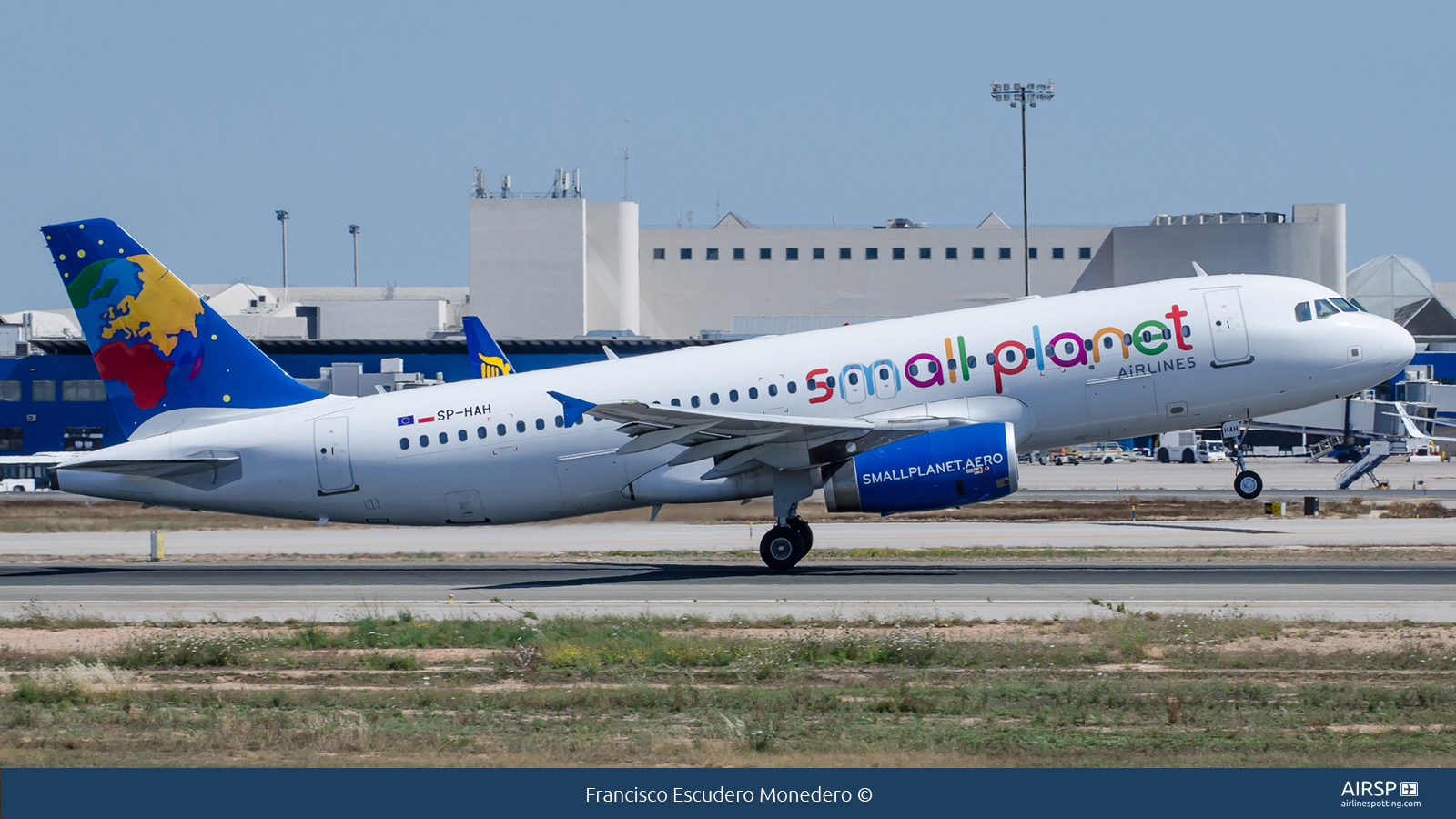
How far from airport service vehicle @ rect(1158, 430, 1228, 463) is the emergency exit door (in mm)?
82672

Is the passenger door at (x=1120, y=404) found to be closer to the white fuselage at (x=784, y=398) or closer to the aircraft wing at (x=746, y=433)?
the white fuselage at (x=784, y=398)

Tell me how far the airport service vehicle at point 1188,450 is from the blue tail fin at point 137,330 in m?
83.8

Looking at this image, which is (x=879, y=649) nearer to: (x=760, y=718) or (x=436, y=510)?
(x=760, y=718)

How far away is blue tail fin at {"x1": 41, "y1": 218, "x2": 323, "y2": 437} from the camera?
2900 cm

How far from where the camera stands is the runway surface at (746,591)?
22406 millimetres

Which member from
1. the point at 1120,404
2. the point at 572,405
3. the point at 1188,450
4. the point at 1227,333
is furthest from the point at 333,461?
the point at 1188,450

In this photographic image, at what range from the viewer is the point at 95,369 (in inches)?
3440

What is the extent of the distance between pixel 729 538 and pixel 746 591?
521 inches

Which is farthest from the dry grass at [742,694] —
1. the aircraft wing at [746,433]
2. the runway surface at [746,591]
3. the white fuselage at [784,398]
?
the white fuselage at [784,398]

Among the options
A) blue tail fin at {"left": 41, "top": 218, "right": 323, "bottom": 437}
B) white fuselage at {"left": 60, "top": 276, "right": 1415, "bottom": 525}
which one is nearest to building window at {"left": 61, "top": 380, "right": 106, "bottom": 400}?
blue tail fin at {"left": 41, "top": 218, "right": 323, "bottom": 437}

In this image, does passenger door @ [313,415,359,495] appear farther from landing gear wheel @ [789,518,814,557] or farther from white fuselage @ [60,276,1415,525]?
landing gear wheel @ [789,518,814,557]

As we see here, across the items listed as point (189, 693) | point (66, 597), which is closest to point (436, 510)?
point (66, 597)

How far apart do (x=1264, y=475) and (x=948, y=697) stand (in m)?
69.1

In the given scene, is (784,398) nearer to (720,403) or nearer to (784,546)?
(720,403)
